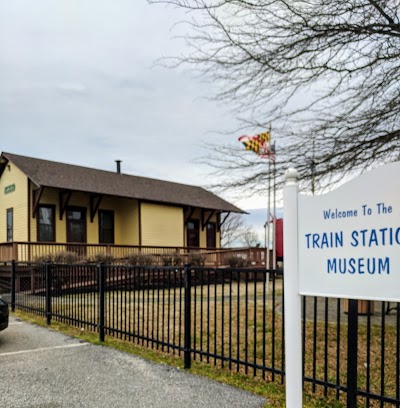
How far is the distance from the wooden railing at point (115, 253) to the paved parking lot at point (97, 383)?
11.4 m

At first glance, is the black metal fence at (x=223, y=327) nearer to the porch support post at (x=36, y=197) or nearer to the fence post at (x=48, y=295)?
the fence post at (x=48, y=295)

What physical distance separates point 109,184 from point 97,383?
19.2 m

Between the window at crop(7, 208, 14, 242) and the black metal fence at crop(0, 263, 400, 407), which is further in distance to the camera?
the window at crop(7, 208, 14, 242)

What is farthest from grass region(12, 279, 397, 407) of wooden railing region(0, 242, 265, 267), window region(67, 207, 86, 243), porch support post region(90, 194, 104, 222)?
porch support post region(90, 194, 104, 222)

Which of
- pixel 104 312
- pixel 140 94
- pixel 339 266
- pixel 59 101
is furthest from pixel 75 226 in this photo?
pixel 339 266

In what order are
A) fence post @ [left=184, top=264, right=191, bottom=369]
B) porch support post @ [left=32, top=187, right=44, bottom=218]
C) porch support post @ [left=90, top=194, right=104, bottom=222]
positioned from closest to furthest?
fence post @ [left=184, top=264, right=191, bottom=369]
porch support post @ [left=32, top=187, right=44, bottom=218]
porch support post @ [left=90, top=194, right=104, bottom=222]

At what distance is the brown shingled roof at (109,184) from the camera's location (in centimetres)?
2034

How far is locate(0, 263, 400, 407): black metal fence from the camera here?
463 cm

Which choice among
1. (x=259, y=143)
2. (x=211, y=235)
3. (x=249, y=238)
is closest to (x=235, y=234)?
(x=249, y=238)

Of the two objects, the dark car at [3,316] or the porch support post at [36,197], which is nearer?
the dark car at [3,316]

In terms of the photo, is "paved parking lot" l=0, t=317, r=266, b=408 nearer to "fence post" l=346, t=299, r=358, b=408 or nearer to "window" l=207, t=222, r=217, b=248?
"fence post" l=346, t=299, r=358, b=408

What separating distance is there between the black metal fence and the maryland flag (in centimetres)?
221

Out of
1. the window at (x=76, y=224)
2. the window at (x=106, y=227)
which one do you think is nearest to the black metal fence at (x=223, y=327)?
the window at (x=76, y=224)

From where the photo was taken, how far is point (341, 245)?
2.59 metres
